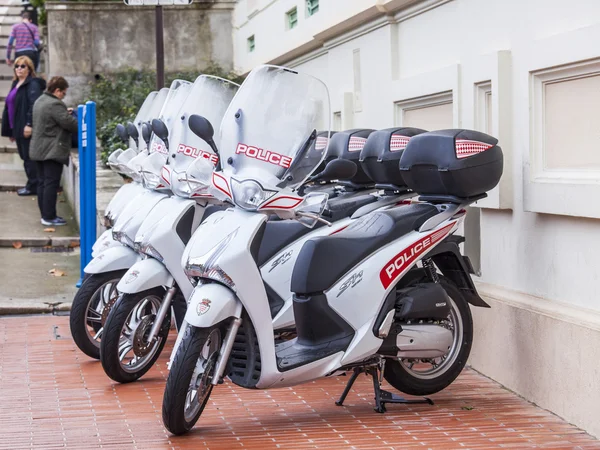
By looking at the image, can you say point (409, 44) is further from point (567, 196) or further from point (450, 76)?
point (567, 196)

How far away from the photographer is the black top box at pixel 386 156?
6965mm

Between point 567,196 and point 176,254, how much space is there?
2486 mm

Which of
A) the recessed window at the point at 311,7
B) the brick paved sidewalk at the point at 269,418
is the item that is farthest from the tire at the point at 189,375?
the recessed window at the point at 311,7

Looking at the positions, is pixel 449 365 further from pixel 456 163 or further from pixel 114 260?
pixel 114 260

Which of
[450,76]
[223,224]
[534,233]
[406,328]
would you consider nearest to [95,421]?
[223,224]

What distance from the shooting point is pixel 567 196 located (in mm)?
6020

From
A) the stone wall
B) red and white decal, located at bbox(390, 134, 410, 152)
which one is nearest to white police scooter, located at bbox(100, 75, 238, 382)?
red and white decal, located at bbox(390, 134, 410, 152)

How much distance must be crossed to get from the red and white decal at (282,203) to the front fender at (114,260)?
2175 millimetres

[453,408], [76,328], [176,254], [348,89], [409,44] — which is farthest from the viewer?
[348,89]

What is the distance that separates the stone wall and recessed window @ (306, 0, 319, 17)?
5758 millimetres

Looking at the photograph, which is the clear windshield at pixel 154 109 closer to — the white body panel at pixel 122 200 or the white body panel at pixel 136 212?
the white body panel at pixel 122 200

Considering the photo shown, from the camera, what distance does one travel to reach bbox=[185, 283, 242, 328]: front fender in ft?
18.0

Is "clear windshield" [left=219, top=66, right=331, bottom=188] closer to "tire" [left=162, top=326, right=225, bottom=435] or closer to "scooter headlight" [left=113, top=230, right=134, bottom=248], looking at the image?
"tire" [left=162, top=326, right=225, bottom=435]

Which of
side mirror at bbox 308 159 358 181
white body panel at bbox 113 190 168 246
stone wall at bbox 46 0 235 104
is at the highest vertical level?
stone wall at bbox 46 0 235 104
